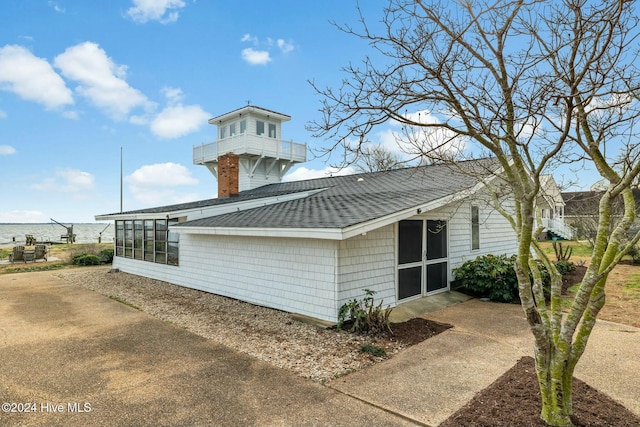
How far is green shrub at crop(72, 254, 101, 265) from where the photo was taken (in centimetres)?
1688

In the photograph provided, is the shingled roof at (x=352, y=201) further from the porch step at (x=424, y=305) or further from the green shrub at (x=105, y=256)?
the green shrub at (x=105, y=256)

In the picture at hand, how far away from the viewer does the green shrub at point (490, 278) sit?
8.88 meters

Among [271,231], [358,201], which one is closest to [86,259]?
[271,231]

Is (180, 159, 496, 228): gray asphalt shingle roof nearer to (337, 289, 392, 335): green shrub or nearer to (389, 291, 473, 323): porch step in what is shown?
(337, 289, 392, 335): green shrub

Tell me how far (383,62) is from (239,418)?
3.96 metres

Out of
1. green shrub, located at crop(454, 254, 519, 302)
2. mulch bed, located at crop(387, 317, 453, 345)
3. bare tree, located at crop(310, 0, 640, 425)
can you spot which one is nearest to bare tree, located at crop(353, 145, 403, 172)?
bare tree, located at crop(310, 0, 640, 425)

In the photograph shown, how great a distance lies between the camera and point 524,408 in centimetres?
348

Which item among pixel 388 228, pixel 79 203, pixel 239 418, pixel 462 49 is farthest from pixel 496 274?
pixel 79 203

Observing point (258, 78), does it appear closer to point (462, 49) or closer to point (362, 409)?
point (462, 49)

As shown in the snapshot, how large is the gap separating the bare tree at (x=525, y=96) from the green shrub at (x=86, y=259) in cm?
1741

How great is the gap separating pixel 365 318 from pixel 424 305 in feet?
7.75

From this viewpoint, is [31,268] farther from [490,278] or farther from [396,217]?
[490,278]

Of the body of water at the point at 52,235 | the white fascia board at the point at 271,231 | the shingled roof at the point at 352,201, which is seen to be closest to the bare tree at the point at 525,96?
the shingled roof at the point at 352,201

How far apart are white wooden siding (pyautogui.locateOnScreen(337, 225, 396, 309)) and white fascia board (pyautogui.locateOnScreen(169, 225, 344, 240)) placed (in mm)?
636
